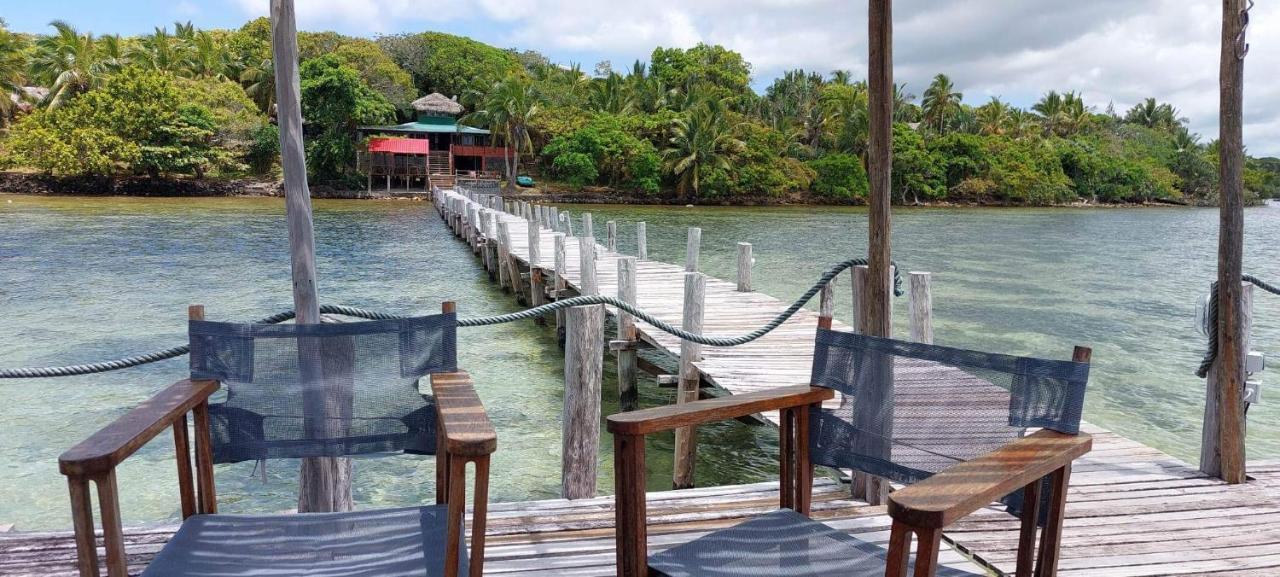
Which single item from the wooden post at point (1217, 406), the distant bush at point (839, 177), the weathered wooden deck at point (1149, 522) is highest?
the distant bush at point (839, 177)

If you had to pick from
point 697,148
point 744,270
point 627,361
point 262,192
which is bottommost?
point 627,361

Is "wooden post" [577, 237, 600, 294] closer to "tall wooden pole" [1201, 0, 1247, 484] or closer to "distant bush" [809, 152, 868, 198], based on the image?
"tall wooden pole" [1201, 0, 1247, 484]

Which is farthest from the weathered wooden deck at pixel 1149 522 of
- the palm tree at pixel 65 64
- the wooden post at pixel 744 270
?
the palm tree at pixel 65 64

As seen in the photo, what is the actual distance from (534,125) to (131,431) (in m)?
49.5

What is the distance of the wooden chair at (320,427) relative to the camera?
2.05 metres

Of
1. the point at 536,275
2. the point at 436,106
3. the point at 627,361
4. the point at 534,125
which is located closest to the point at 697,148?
the point at 534,125

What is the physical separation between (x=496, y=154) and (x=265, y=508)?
153 feet

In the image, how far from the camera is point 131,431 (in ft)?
6.42

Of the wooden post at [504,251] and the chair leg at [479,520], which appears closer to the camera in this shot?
the chair leg at [479,520]

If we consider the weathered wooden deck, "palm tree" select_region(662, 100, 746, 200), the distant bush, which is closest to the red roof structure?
"palm tree" select_region(662, 100, 746, 200)

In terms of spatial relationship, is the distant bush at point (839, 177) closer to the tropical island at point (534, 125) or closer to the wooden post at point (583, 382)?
the tropical island at point (534, 125)

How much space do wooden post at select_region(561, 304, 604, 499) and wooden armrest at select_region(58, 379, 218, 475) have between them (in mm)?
1623

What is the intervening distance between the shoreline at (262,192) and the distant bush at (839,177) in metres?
0.89

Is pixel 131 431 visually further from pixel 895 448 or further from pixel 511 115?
pixel 511 115
